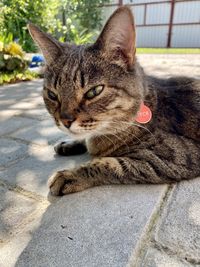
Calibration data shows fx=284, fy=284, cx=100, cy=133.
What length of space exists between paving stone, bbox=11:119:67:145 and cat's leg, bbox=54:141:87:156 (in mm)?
233

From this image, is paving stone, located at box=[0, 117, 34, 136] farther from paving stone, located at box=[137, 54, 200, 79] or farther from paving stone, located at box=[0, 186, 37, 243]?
paving stone, located at box=[137, 54, 200, 79]

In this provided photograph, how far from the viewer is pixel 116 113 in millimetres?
1557

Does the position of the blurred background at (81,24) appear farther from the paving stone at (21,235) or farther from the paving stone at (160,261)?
the paving stone at (160,261)

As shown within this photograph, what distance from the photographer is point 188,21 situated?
1525cm

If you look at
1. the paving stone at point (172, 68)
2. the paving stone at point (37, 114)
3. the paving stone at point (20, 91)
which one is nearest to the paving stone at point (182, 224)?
the paving stone at point (37, 114)

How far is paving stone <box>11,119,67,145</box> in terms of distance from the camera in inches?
87.1

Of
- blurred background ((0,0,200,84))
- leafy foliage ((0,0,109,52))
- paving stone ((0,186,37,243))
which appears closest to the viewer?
paving stone ((0,186,37,243))

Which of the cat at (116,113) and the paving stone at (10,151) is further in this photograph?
the paving stone at (10,151)

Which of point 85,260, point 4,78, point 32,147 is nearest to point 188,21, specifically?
point 4,78

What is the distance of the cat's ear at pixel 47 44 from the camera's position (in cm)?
167

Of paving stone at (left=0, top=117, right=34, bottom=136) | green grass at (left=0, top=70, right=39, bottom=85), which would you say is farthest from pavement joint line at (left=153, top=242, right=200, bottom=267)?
green grass at (left=0, top=70, right=39, bottom=85)

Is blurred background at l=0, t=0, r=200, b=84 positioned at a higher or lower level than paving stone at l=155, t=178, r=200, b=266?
lower

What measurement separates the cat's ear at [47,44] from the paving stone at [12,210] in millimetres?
810

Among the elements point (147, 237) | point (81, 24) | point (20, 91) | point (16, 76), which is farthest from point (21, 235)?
point (81, 24)
